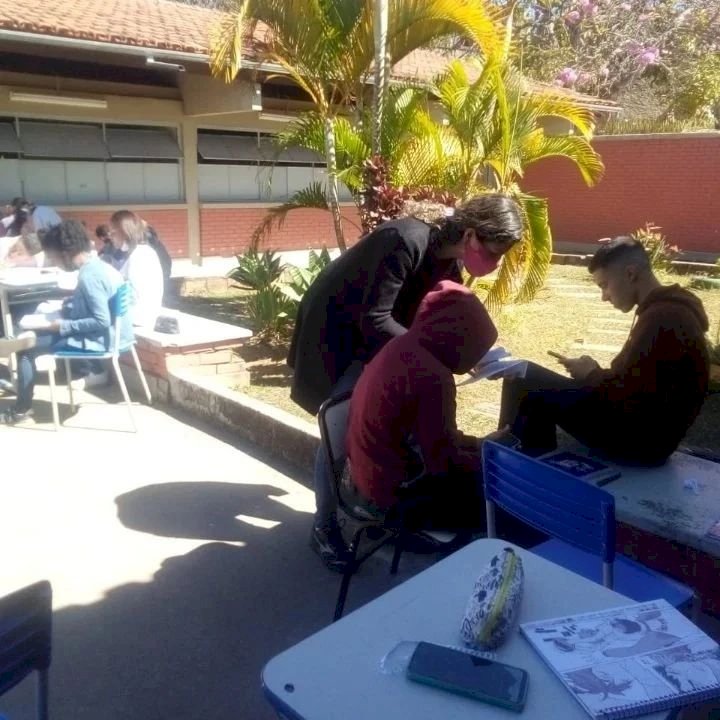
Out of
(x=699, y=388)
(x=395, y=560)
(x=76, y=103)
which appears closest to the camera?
(x=699, y=388)

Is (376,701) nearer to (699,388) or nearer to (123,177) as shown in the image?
(699,388)

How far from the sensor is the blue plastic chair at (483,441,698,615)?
2262mm

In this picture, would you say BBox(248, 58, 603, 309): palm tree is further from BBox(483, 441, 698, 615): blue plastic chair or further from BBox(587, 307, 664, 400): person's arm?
BBox(483, 441, 698, 615): blue plastic chair

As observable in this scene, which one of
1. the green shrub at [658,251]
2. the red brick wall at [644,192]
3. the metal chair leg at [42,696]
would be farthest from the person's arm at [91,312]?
the red brick wall at [644,192]

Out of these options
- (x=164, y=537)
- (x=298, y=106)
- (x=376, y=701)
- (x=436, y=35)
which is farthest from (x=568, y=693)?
(x=298, y=106)

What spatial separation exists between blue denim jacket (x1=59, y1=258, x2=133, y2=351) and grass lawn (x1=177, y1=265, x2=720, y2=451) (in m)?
1.21

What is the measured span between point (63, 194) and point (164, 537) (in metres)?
9.08

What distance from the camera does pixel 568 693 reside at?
61.8 inches

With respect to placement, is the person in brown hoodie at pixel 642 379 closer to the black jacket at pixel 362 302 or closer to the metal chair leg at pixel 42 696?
the black jacket at pixel 362 302

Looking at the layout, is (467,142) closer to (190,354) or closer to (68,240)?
(190,354)

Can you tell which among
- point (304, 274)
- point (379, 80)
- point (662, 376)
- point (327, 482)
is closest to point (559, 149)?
point (379, 80)

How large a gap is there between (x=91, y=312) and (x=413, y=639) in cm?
407

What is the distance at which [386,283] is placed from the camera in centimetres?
326

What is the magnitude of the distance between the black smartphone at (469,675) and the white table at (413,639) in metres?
0.02
